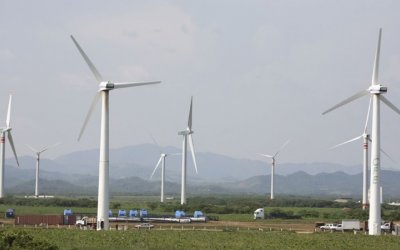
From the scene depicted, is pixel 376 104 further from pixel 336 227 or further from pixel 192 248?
pixel 192 248

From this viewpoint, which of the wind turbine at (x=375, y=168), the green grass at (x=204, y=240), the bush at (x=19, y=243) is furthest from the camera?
the wind turbine at (x=375, y=168)

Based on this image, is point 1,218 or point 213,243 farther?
point 1,218

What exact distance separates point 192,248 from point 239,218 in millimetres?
47375

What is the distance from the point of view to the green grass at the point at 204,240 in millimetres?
57781

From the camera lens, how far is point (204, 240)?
6300cm

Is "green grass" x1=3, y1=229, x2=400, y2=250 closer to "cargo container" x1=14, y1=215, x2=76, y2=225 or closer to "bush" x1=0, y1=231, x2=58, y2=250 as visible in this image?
"bush" x1=0, y1=231, x2=58, y2=250

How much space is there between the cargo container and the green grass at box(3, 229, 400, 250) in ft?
48.5

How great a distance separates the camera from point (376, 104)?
76.4m

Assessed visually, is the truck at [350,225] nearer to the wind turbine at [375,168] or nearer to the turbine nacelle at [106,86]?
the wind turbine at [375,168]

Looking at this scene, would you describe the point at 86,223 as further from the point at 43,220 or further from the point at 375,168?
the point at 375,168

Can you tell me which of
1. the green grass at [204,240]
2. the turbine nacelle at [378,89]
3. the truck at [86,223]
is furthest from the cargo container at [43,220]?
the turbine nacelle at [378,89]

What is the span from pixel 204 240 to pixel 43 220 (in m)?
26.3

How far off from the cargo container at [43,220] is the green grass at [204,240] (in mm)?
14798

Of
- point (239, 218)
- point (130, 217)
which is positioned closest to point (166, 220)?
point (130, 217)
